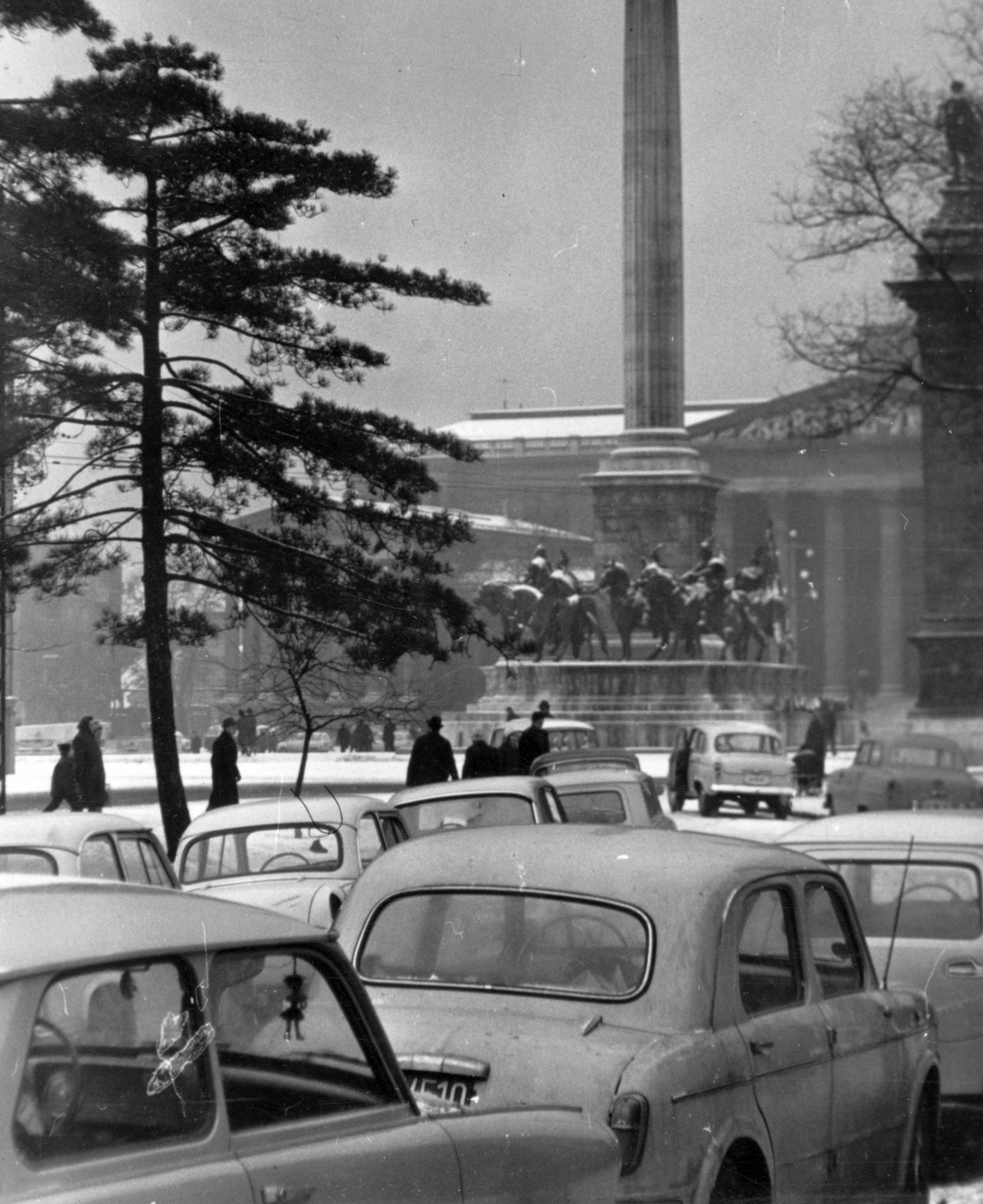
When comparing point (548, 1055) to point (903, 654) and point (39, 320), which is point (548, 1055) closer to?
point (903, 654)

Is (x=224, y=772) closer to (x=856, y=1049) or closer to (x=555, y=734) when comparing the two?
(x=555, y=734)

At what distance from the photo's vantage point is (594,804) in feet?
37.9

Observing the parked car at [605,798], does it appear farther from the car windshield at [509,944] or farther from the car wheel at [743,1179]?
the car wheel at [743,1179]

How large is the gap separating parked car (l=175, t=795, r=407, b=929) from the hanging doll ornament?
224 inches

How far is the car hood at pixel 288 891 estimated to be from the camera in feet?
26.1

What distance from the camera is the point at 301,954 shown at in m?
2.78

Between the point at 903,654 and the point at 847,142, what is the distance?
2.98 meters

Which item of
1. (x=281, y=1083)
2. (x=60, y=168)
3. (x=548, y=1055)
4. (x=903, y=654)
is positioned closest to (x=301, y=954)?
(x=281, y=1083)

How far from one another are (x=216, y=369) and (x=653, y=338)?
3140 mm

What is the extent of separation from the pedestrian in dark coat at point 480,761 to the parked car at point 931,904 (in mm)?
4855

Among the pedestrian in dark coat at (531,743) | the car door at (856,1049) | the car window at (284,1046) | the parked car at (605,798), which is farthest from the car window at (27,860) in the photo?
the pedestrian in dark coat at (531,743)

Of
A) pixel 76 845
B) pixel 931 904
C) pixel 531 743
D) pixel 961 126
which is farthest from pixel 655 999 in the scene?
pixel 531 743

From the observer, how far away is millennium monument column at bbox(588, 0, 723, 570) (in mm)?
11383

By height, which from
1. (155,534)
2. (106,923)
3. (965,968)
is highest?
(155,534)
